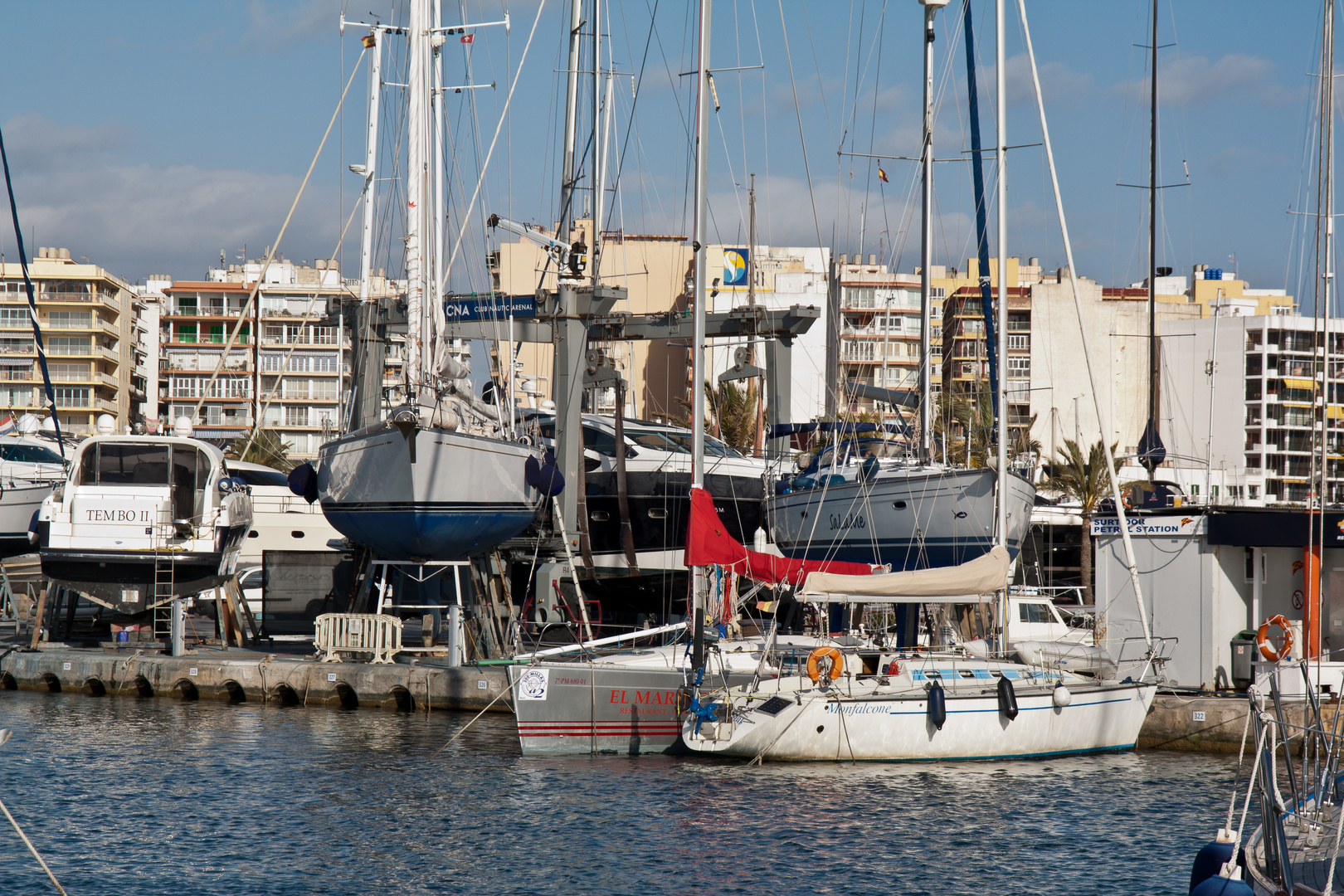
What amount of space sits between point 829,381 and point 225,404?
221 feet

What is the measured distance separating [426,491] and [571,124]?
989 cm

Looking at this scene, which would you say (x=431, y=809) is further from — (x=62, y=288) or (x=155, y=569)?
(x=62, y=288)

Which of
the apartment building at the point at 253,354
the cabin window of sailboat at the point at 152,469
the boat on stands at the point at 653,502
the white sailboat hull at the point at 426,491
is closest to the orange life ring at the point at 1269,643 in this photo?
the white sailboat hull at the point at 426,491

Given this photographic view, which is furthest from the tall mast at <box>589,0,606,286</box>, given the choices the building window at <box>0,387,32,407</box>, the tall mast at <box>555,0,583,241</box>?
the building window at <box>0,387,32,407</box>

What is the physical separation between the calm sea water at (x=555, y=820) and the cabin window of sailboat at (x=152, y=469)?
564cm

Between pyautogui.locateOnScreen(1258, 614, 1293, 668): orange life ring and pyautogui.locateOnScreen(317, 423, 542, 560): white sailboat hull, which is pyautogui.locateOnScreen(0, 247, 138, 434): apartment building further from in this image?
pyautogui.locateOnScreen(1258, 614, 1293, 668): orange life ring

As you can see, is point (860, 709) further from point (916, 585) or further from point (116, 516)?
point (116, 516)

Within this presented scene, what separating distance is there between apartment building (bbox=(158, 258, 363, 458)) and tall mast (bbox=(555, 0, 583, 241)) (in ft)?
193

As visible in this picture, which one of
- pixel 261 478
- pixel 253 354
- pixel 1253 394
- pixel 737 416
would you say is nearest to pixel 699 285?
pixel 261 478

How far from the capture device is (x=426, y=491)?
72.2 ft

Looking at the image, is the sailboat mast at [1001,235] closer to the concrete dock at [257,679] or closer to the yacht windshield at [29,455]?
the concrete dock at [257,679]

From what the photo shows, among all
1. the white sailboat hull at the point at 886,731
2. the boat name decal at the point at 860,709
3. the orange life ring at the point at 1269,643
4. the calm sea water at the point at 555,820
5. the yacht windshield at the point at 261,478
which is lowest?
the calm sea water at the point at 555,820

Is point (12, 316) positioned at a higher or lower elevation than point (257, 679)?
higher

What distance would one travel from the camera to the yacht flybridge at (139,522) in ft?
75.7
